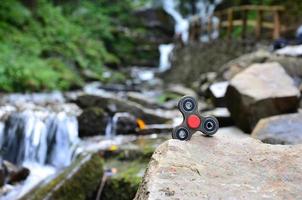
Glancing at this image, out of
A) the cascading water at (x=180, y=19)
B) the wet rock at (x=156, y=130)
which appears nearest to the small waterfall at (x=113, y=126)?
the wet rock at (x=156, y=130)

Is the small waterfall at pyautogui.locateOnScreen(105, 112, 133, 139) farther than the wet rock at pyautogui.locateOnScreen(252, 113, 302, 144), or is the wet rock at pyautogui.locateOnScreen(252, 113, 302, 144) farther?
the small waterfall at pyautogui.locateOnScreen(105, 112, 133, 139)

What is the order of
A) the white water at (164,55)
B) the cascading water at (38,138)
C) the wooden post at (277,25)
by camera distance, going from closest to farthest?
the cascading water at (38,138)
the wooden post at (277,25)
the white water at (164,55)

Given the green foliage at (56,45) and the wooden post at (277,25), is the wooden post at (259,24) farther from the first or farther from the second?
the green foliage at (56,45)

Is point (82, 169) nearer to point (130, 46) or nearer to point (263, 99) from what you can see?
point (263, 99)

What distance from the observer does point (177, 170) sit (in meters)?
2.00

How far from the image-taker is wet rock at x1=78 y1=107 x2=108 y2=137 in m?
8.14

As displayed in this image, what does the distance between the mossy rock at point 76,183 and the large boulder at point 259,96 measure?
82.1 inches

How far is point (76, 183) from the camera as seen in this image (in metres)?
4.77

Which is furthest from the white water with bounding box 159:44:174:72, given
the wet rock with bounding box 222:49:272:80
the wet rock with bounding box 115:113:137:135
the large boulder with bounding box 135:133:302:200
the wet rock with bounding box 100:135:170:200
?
the large boulder with bounding box 135:133:302:200

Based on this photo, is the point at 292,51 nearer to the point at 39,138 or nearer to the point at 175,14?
the point at 39,138

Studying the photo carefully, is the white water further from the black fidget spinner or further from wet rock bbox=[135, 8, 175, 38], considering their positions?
the black fidget spinner

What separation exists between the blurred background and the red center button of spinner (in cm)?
173

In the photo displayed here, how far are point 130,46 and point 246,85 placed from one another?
17.0 meters

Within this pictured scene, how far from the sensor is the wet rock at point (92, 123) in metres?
8.14
